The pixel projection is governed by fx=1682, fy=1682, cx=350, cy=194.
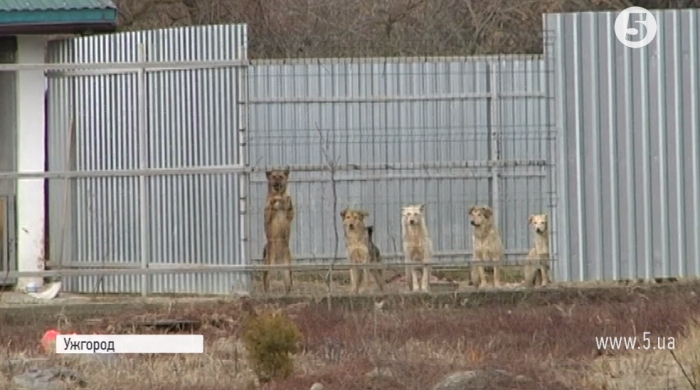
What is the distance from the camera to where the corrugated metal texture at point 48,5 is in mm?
17266

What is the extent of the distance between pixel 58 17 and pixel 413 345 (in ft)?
21.3

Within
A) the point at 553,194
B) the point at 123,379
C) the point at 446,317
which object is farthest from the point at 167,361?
the point at 553,194

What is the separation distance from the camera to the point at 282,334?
435 inches

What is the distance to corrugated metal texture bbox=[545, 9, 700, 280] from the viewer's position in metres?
16.5

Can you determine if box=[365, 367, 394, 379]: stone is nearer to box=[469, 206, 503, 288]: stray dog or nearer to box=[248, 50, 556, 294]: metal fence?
box=[469, 206, 503, 288]: stray dog

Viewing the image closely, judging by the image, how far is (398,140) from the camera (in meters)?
19.4

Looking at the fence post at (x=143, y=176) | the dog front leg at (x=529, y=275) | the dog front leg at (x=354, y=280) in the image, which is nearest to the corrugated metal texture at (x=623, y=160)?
the dog front leg at (x=529, y=275)

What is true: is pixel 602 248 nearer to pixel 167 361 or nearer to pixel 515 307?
pixel 515 307

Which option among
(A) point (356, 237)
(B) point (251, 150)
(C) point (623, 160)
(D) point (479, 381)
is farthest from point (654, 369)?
(B) point (251, 150)

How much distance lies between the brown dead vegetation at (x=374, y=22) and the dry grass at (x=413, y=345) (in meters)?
11.2

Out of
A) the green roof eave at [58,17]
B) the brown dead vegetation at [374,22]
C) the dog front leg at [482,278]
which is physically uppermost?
the brown dead vegetation at [374,22]

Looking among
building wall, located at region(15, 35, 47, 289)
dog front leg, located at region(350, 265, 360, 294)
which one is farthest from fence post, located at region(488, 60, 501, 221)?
building wall, located at region(15, 35, 47, 289)

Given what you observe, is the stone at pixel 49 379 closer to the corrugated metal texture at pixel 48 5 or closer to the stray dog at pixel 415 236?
the corrugated metal texture at pixel 48 5

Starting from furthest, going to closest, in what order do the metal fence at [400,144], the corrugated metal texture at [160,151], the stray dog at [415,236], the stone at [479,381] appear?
the metal fence at [400,144] → the stray dog at [415,236] → the corrugated metal texture at [160,151] → the stone at [479,381]
